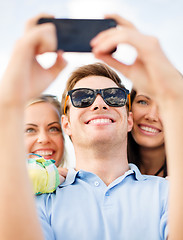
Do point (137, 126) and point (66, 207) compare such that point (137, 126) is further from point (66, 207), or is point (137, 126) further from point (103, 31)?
point (103, 31)

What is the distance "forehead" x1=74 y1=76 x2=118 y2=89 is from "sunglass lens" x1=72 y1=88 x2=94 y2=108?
0.35 feet

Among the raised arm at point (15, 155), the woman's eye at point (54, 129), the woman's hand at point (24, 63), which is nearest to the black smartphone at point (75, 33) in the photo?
the woman's hand at point (24, 63)

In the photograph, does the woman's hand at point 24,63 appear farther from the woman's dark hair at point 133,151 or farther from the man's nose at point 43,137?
the woman's dark hair at point 133,151

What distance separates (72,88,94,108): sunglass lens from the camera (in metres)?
3.05

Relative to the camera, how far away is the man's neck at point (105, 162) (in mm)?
2922

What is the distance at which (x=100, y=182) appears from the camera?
2750 mm

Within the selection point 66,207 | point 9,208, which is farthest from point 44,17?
point 66,207

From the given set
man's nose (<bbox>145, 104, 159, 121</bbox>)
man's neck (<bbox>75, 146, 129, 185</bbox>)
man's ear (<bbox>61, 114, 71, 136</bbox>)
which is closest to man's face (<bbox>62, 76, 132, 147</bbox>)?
man's neck (<bbox>75, 146, 129, 185</bbox>)

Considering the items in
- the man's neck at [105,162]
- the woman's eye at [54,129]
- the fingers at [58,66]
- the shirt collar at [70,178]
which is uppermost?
the fingers at [58,66]

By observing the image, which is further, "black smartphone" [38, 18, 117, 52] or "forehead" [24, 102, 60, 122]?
"forehead" [24, 102, 60, 122]

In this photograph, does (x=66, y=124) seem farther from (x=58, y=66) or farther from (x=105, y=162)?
(x=58, y=66)

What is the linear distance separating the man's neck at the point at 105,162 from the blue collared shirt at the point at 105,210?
141 mm

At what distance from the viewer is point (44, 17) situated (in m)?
1.92

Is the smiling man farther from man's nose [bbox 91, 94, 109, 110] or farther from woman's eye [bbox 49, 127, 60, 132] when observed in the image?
woman's eye [bbox 49, 127, 60, 132]
